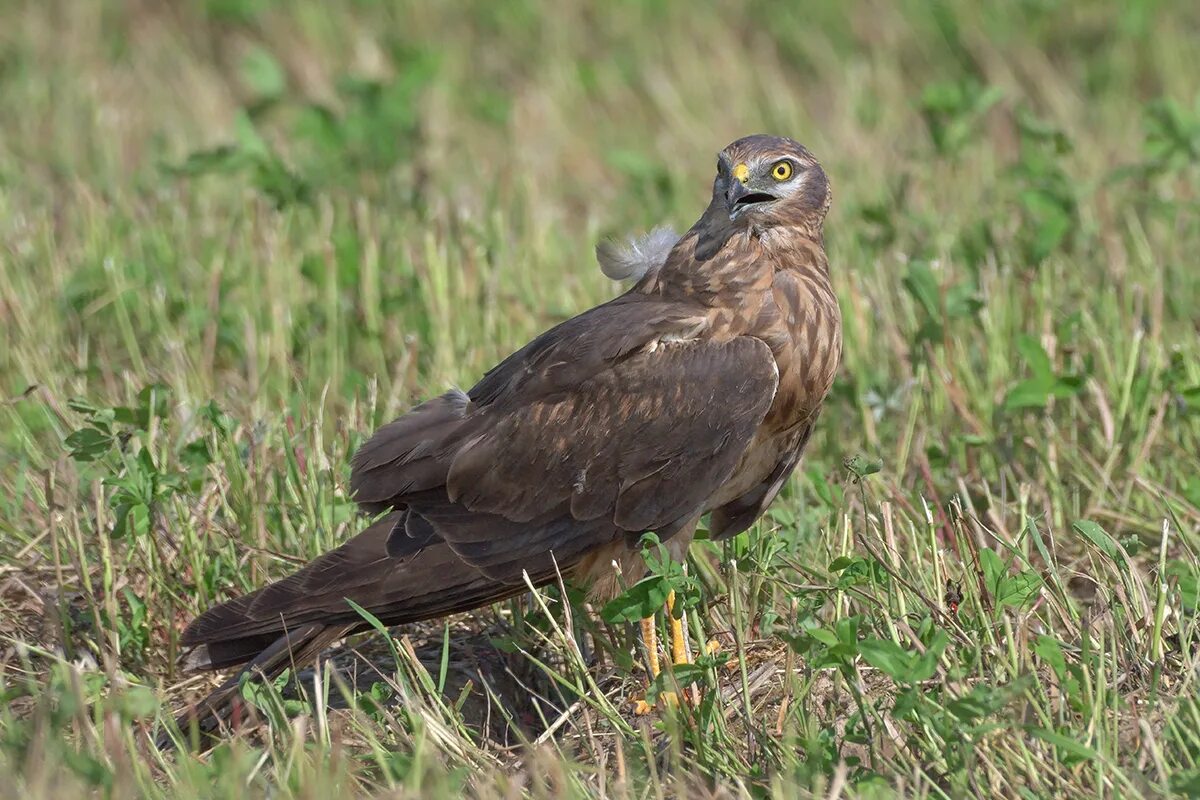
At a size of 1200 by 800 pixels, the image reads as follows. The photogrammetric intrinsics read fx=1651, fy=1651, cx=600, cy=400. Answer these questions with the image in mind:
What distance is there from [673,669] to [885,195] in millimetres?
4027

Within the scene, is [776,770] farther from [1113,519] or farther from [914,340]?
[914,340]

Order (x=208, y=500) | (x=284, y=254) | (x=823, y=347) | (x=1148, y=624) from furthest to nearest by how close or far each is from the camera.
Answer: (x=284, y=254) → (x=208, y=500) → (x=823, y=347) → (x=1148, y=624)

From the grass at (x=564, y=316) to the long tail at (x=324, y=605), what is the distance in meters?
0.16

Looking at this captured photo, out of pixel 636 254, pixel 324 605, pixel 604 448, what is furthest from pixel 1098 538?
pixel 324 605

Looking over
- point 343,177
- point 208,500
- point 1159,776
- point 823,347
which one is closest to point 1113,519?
point 823,347

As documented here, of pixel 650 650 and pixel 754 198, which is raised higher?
pixel 754 198

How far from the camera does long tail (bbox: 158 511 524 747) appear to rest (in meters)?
3.85

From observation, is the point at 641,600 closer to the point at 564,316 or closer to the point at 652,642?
the point at 652,642

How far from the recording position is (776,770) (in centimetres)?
343

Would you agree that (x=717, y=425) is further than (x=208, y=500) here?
No

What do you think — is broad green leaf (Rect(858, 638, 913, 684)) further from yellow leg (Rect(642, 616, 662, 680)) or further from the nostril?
the nostril

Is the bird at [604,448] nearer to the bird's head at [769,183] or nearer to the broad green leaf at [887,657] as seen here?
the bird's head at [769,183]

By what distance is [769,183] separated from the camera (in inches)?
164

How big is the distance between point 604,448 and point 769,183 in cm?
81
